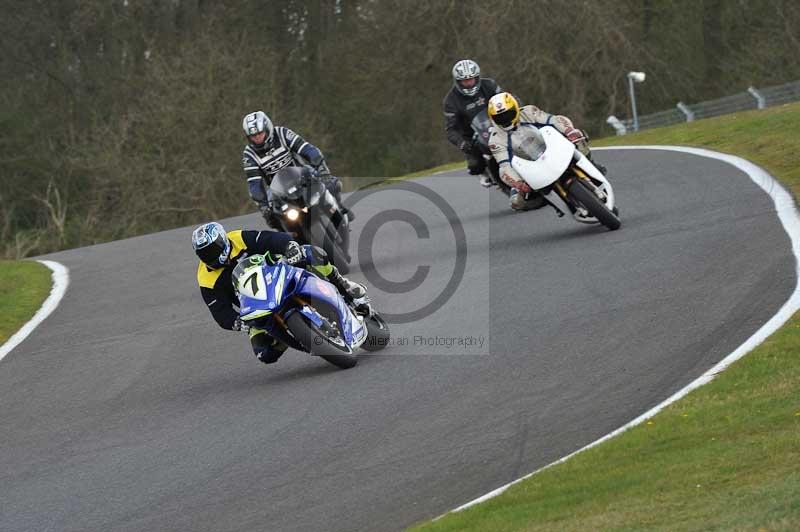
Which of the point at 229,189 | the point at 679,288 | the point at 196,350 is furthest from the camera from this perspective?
the point at 229,189

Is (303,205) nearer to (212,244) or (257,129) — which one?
(257,129)

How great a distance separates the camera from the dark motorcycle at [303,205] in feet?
45.3

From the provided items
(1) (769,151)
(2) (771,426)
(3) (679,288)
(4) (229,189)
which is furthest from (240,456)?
(4) (229,189)

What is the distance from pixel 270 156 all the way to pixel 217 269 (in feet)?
14.1

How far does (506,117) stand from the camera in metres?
14.5

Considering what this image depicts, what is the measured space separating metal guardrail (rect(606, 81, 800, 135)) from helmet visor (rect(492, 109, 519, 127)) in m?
13.6

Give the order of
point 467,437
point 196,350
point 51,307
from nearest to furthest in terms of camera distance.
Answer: point 467,437
point 196,350
point 51,307

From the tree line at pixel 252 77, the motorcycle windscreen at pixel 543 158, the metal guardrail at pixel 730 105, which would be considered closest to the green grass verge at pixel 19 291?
the motorcycle windscreen at pixel 543 158

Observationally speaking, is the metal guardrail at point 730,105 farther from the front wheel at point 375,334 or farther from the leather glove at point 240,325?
the leather glove at point 240,325

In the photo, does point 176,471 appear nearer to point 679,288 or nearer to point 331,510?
point 331,510

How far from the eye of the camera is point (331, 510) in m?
7.61

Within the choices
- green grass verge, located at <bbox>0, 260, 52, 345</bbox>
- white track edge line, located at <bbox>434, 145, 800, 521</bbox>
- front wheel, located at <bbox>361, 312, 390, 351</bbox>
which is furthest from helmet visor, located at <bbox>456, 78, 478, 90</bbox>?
front wheel, located at <bbox>361, 312, 390, 351</bbox>

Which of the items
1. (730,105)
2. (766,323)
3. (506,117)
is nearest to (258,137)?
(506,117)

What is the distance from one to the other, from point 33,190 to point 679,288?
3292 centimetres
